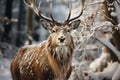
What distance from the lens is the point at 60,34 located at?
9266 mm

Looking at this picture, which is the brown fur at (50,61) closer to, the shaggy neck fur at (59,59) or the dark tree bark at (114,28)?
the shaggy neck fur at (59,59)

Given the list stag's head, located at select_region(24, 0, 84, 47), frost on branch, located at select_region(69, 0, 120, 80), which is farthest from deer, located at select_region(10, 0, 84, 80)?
frost on branch, located at select_region(69, 0, 120, 80)

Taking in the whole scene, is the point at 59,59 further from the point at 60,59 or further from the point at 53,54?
the point at 53,54

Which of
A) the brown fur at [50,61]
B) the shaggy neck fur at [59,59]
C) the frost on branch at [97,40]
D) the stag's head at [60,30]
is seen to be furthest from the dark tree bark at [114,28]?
the shaggy neck fur at [59,59]

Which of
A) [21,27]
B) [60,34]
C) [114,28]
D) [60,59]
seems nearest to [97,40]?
[114,28]

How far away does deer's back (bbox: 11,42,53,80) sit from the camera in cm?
966

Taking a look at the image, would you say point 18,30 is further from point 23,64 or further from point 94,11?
point 23,64

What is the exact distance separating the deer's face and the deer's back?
585 mm

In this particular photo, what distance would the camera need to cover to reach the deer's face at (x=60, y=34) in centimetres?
923

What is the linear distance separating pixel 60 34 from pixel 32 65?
1.30 meters

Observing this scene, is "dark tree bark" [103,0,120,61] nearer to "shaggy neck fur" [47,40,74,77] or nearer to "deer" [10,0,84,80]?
"deer" [10,0,84,80]

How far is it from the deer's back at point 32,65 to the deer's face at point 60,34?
0.58m

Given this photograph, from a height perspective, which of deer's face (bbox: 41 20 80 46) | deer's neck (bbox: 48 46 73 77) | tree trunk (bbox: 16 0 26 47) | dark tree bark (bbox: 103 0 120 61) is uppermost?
tree trunk (bbox: 16 0 26 47)

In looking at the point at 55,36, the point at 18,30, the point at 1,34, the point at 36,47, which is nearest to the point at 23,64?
the point at 36,47
